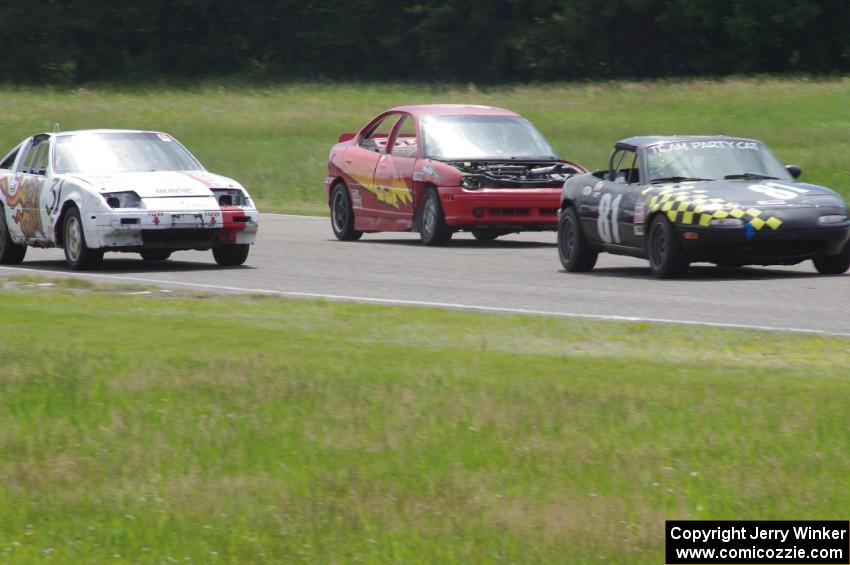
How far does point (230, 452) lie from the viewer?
7227 millimetres

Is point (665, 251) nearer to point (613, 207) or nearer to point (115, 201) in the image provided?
point (613, 207)

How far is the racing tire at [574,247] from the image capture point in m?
16.4

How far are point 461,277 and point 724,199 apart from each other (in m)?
2.55

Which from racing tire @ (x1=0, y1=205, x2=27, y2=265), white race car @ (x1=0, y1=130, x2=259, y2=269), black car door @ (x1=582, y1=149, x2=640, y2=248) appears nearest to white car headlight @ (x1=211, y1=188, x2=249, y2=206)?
white race car @ (x1=0, y1=130, x2=259, y2=269)

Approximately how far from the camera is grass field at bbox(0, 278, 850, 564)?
237 inches

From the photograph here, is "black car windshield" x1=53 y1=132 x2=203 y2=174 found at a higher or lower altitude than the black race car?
higher

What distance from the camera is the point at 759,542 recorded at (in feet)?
18.4

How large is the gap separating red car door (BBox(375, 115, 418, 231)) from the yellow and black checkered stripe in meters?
5.70

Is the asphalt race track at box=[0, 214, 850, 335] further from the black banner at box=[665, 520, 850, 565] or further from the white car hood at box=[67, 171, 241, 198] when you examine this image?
the black banner at box=[665, 520, 850, 565]

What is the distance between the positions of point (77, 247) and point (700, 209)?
6208 mm

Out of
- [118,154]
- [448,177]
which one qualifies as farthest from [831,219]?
[118,154]

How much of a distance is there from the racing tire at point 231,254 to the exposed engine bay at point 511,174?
3.30 metres

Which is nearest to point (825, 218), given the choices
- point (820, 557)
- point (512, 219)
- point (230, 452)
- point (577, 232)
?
point (577, 232)

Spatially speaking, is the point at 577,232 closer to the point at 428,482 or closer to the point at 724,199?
the point at 724,199
